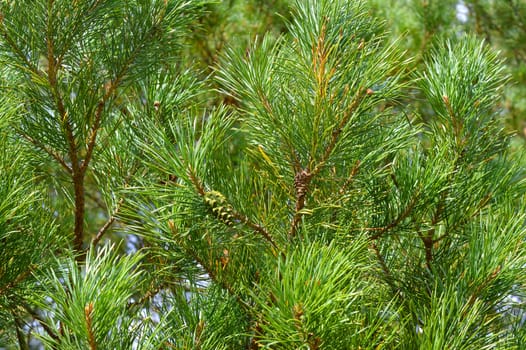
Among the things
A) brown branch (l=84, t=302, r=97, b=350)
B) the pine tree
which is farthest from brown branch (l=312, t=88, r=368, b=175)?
brown branch (l=84, t=302, r=97, b=350)

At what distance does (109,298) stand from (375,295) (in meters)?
0.29

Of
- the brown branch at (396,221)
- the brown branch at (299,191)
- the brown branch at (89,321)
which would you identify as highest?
the brown branch at (299,191)

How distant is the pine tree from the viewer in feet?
2.47

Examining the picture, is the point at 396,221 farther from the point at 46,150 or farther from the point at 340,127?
the point at 46,150

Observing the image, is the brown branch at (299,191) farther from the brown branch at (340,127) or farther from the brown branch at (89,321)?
the brown branch at (89,321)

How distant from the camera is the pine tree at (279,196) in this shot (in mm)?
752

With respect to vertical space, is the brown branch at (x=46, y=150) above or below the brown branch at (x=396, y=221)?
above

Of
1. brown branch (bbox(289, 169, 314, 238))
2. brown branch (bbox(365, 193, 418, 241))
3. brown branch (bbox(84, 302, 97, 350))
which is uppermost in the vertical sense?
brown branch (bbox(289, 169, 314, 238))

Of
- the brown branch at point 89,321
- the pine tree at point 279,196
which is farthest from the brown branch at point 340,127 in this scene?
the brown branch at point 89,321

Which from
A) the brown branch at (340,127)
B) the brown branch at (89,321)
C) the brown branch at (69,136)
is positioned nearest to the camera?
the brown branch at (89,321)

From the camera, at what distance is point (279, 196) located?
2.87ft

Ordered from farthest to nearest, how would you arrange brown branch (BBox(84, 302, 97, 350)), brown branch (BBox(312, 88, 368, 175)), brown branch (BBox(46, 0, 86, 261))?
brown branch (BBox(46, 0, 86, 261))
brown branch (BBox(312, 88, 368, 175))
brown branch (BBox(84, 302, 97, 350))

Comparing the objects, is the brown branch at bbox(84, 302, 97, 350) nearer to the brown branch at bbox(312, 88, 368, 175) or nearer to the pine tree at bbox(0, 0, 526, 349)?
the pine tree at bbox(0, 0, 526, 349)

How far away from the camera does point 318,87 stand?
828 mm
